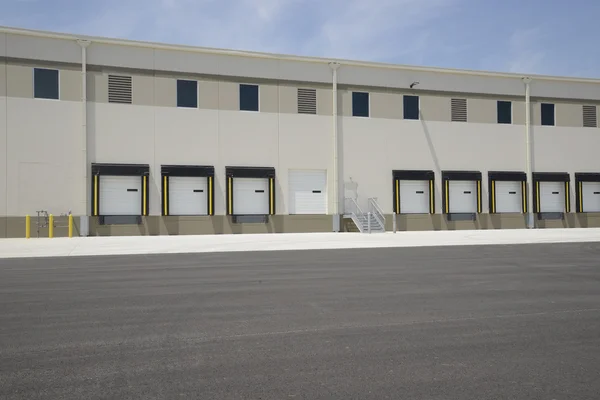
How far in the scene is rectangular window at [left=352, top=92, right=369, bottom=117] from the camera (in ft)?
91.4

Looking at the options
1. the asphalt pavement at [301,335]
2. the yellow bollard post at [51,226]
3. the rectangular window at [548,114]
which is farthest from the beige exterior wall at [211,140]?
the asphalt pavement at [301,335]

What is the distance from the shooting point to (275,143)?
86.7ft

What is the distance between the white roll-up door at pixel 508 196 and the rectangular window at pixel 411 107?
6.81 m

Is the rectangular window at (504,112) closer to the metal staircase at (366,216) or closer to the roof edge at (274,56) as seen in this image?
the roof edge at (274,56)

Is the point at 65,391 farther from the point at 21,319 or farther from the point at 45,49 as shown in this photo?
the point at 45,49

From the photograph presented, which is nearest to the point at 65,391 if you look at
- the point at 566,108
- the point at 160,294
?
the point at 160,294

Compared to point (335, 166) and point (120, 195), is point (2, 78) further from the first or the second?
point (335, 166)

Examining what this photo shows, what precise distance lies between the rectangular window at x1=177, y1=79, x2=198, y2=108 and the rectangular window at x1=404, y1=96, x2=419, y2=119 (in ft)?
40.2

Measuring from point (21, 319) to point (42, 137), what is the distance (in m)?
19.8

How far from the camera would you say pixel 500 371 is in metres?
4.18

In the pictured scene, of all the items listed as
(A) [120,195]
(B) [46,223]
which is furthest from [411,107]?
(B) [46,223]

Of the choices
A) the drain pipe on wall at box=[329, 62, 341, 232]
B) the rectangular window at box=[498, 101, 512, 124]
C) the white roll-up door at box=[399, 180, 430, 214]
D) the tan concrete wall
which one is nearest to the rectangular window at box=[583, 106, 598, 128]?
the rectangular window at box=[498, 101, 512, 124]

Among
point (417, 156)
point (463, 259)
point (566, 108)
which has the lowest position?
point (463, 259)

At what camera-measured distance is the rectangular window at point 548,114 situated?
3119 cm
